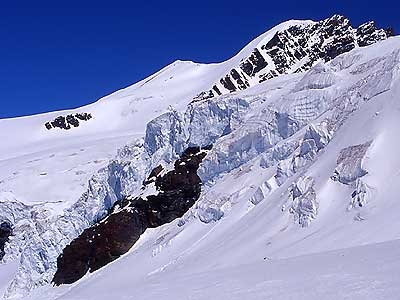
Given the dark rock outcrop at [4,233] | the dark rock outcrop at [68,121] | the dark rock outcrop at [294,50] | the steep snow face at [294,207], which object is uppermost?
the dark rock outcrop at [68,121]

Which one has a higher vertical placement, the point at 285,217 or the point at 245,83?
the point at 245,83

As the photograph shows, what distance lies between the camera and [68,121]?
118 m

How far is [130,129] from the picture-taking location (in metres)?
101

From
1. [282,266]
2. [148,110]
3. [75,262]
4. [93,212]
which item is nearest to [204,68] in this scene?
[148,110]

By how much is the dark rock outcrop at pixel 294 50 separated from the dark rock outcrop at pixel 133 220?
2055 inches

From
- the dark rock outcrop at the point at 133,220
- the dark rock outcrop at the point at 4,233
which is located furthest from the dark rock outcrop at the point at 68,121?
the dark rock outcrop at the point at 133,220

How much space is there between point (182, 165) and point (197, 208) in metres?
8.17

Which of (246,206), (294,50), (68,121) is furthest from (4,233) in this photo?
(68,121)

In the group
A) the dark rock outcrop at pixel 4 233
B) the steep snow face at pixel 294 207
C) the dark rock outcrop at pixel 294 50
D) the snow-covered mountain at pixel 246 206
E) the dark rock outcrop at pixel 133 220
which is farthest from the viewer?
the dark rock outcrop at pixel 294 50

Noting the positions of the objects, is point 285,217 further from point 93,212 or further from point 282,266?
point 93,212

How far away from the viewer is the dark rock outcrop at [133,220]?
1394 inches

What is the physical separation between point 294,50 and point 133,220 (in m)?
70.2

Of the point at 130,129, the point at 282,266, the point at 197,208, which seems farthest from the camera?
the point at 130,129

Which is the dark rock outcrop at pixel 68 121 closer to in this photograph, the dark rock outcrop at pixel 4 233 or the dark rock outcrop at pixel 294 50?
the dark rock outcrop at pixel 294 50
